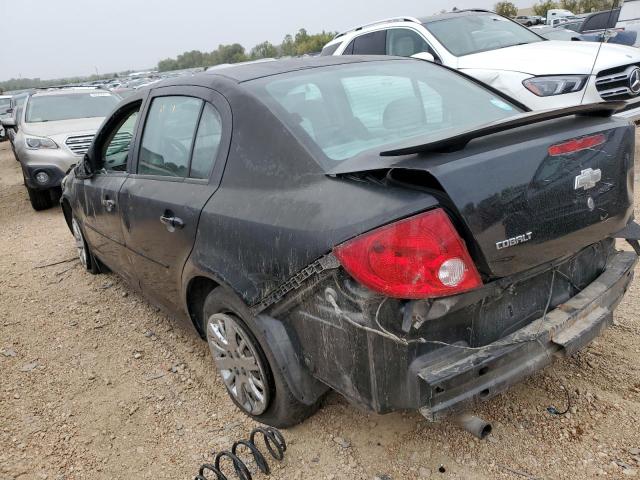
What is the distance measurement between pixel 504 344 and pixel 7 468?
7.82ft

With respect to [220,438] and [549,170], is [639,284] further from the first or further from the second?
[220,438]

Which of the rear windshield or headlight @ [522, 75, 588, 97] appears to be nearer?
headlight @ [522, 75, 588, 97]

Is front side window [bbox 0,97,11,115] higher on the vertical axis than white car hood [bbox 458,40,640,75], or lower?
lower

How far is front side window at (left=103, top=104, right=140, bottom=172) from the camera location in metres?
3.51

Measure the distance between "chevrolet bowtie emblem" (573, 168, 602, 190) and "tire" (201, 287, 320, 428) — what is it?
1.35m

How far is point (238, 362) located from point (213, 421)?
1.40ft

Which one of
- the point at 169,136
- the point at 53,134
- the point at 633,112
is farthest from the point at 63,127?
the point at 633,112

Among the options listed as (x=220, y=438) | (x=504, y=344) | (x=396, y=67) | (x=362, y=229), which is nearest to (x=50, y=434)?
(x=220, y=438)

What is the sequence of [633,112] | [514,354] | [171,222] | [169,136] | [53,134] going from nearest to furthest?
[514,354]
[171,222]
[169,136]
[633,112]
[53,134]

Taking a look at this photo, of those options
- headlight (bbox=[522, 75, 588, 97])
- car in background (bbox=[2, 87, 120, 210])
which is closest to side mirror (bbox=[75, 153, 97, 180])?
car in background (bbox=[2, 87, 120, 210])

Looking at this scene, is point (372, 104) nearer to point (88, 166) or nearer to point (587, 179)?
point (587, 179)

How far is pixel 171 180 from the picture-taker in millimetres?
2869

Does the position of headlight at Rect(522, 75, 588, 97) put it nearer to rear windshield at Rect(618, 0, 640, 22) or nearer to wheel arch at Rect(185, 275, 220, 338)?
wheel arch at Rect(185, 275, 220, 338)

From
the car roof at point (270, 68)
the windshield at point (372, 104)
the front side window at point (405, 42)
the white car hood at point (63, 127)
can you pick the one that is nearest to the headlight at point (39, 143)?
the white car hood at point (63, 127)
